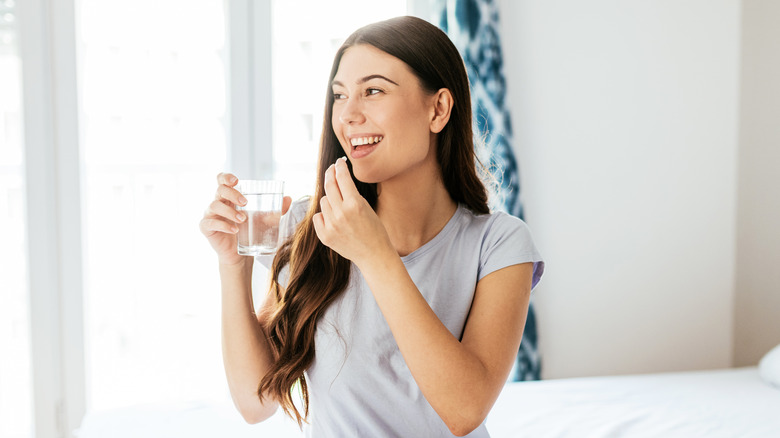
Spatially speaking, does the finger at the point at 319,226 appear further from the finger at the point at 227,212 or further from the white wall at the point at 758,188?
the white wall at the point at 758,188

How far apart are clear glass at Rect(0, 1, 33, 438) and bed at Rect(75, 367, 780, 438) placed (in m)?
0.98

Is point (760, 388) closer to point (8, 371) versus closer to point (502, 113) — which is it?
point (502, 113)

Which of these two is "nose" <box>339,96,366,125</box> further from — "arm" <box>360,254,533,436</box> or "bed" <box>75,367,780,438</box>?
"bed" <box>75,367,780,438</box>

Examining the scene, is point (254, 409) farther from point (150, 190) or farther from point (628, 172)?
point (628, 172)

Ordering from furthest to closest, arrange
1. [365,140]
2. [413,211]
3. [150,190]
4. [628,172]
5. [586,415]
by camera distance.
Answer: [628,172]
[150,190]
[586,415]
[413,211]
[365,140]

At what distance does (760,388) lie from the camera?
2.02 meters

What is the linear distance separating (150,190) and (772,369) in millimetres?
2580

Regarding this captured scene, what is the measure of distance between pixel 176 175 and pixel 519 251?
1958 millimetres

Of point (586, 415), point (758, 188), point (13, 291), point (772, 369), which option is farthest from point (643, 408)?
point (13, 291)

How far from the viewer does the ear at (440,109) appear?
4.08 feet

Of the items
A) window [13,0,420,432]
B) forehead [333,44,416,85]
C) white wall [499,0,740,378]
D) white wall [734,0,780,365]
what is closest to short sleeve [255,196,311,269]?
forehead [333,44,416,85]

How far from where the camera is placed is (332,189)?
1012 millimetres

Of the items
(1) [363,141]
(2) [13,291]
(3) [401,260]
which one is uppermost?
(1) [363,141]

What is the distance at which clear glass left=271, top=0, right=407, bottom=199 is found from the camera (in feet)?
8.75
